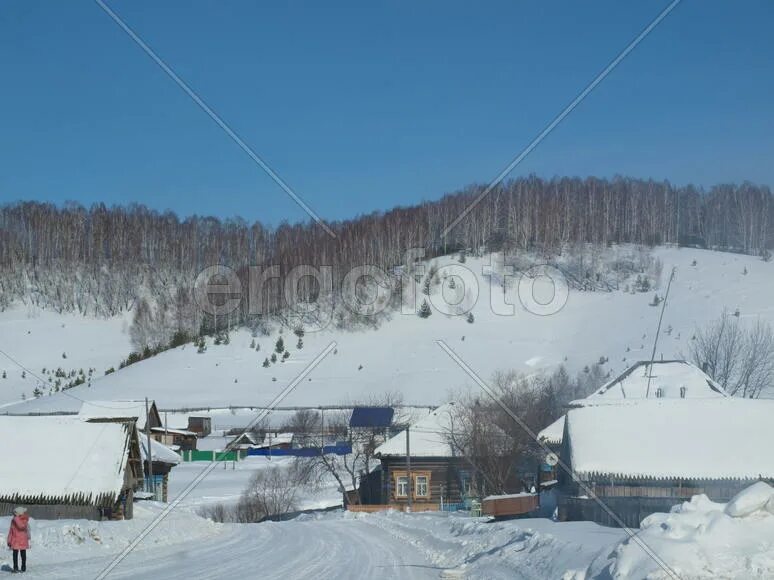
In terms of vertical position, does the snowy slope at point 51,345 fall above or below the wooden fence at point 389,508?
above

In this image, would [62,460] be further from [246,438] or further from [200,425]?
[200,425]

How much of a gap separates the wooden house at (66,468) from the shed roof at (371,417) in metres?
38.3

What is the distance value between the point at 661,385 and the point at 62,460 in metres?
33.7

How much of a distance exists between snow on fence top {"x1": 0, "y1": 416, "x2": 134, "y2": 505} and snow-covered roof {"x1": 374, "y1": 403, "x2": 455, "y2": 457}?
2201cm

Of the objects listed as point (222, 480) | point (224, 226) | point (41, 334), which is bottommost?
point (222, 480)

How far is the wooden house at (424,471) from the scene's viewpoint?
54.5m

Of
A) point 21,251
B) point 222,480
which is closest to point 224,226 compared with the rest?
point 21,251

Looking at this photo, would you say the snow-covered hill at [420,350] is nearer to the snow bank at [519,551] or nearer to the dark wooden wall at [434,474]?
the dark wooden wall at [434,474]

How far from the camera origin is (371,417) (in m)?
75.2

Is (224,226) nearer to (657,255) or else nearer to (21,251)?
(21,251)

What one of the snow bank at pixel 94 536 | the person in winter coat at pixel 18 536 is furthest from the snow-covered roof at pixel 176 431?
the person in winter coat at pixel 18 536

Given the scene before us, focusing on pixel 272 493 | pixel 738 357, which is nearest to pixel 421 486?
pixel 272 493

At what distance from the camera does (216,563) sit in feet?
63.7

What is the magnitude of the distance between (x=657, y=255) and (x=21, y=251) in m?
91.7
